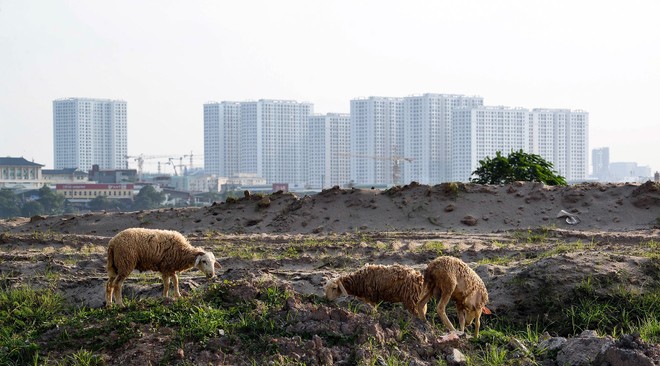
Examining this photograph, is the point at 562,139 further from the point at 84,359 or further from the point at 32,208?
the point at 84,359

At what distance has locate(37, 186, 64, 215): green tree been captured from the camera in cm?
7406

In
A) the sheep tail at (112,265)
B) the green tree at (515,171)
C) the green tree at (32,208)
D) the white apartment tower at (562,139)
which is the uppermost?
the white apartment tower at (562,139)

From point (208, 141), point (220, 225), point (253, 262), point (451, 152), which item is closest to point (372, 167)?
point (451, 152)

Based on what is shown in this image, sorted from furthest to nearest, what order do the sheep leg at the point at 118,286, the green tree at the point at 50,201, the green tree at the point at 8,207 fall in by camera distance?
the green tree at the point at 50,201 → the green tree at the point at 8,207 → the sheep leg at the point at 118,286

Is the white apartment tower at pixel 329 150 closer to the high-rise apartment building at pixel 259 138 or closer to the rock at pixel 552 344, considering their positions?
the high-rise apartment building at pixel 259 138

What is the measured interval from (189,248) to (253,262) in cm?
315

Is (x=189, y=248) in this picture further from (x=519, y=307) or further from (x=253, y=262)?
(x=519, y=307)

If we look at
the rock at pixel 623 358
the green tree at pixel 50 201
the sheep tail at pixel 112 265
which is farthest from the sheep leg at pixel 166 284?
the green tree at pixel 50 201

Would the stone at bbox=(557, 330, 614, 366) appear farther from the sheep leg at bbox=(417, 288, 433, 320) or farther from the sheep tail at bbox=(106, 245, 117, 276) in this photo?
the sheep tail at bbox=(106, 245, 117, 276)

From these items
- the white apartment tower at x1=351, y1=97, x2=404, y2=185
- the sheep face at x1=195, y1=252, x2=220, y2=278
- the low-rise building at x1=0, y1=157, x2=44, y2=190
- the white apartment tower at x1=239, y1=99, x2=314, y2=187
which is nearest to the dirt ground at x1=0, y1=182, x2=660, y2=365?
the sheep face at x1=195, y1=252, x2=220, y2=278

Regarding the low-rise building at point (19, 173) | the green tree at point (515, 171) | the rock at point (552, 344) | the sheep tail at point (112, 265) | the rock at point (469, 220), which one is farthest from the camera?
the low-rise building at point (19, 173)

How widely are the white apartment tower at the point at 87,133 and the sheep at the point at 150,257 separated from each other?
558ft

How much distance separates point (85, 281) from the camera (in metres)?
13.4

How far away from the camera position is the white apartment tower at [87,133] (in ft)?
585
